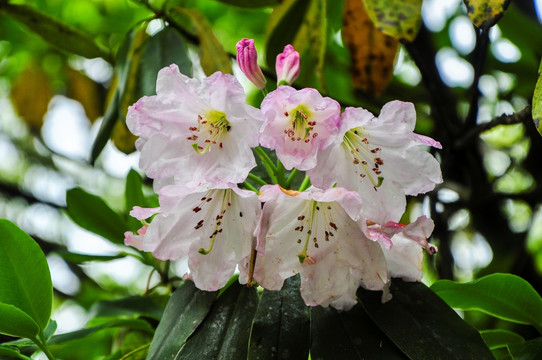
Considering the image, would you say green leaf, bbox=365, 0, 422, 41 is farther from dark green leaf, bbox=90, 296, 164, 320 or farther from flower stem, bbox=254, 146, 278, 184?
dark green leaf, bbox=90, 296, 164, 320

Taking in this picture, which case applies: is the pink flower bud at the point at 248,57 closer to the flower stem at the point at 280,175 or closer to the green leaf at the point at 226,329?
the flower stem at the point at 280,175

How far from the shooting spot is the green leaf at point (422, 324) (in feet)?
2.57

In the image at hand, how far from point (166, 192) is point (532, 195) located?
1086 millimetres

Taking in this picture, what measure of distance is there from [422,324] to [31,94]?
1.79 meters

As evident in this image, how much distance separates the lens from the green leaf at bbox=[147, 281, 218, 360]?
855mm

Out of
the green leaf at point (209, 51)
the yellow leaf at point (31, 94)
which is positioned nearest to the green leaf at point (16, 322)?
the green leaf at point (209, 51)

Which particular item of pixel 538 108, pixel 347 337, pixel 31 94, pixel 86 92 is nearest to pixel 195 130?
pixel 347 337

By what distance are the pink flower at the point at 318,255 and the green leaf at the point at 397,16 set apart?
0.40 metres

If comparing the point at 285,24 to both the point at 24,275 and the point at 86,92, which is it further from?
the point at 86,92

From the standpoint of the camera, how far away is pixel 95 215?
1.20 meters

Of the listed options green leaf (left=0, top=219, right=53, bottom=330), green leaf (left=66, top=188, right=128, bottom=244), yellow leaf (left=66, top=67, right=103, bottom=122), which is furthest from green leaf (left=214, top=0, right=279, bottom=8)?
yellow leaf (left=66, top=67, right=103, bottom=122)

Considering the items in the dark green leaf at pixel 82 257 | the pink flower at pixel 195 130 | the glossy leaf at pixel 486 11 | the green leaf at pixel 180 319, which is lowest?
the dark green leaf at pixel 82 257

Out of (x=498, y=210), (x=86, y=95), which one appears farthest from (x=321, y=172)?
(x=86, y=95)

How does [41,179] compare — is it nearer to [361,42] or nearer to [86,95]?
[86,95]
